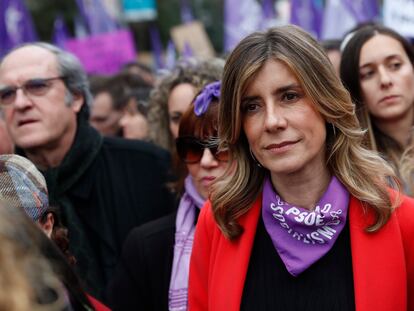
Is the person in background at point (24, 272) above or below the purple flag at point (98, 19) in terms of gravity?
above

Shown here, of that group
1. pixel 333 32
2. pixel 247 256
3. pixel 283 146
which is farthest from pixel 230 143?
pixel 333 32

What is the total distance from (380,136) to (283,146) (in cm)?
149

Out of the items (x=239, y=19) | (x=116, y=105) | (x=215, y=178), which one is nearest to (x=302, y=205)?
(x=215, y=178)

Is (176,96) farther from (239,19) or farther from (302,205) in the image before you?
(239,19)

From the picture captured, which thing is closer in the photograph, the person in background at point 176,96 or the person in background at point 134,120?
the person in background at point 176,96

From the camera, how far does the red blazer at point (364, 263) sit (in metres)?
2.10

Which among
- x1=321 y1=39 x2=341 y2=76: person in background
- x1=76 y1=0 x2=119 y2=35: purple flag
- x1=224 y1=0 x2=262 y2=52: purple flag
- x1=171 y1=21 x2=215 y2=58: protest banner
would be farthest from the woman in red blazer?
x1=76 y1=0 x2=119 y2=35: purple flag

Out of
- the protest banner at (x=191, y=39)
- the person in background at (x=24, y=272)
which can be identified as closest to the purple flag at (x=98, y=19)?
the protest banner at (x=191, y=39)

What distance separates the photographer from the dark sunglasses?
300 cm

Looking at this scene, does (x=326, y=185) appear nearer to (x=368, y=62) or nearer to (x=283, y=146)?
(x=283, y=146)

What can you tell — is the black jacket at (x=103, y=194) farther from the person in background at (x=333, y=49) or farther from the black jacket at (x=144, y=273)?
the person in background at (x=333, y=49)

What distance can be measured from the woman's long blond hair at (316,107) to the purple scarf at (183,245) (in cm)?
63

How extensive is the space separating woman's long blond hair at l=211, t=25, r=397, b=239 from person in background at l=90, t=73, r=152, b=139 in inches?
125

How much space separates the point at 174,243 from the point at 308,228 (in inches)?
40.4
